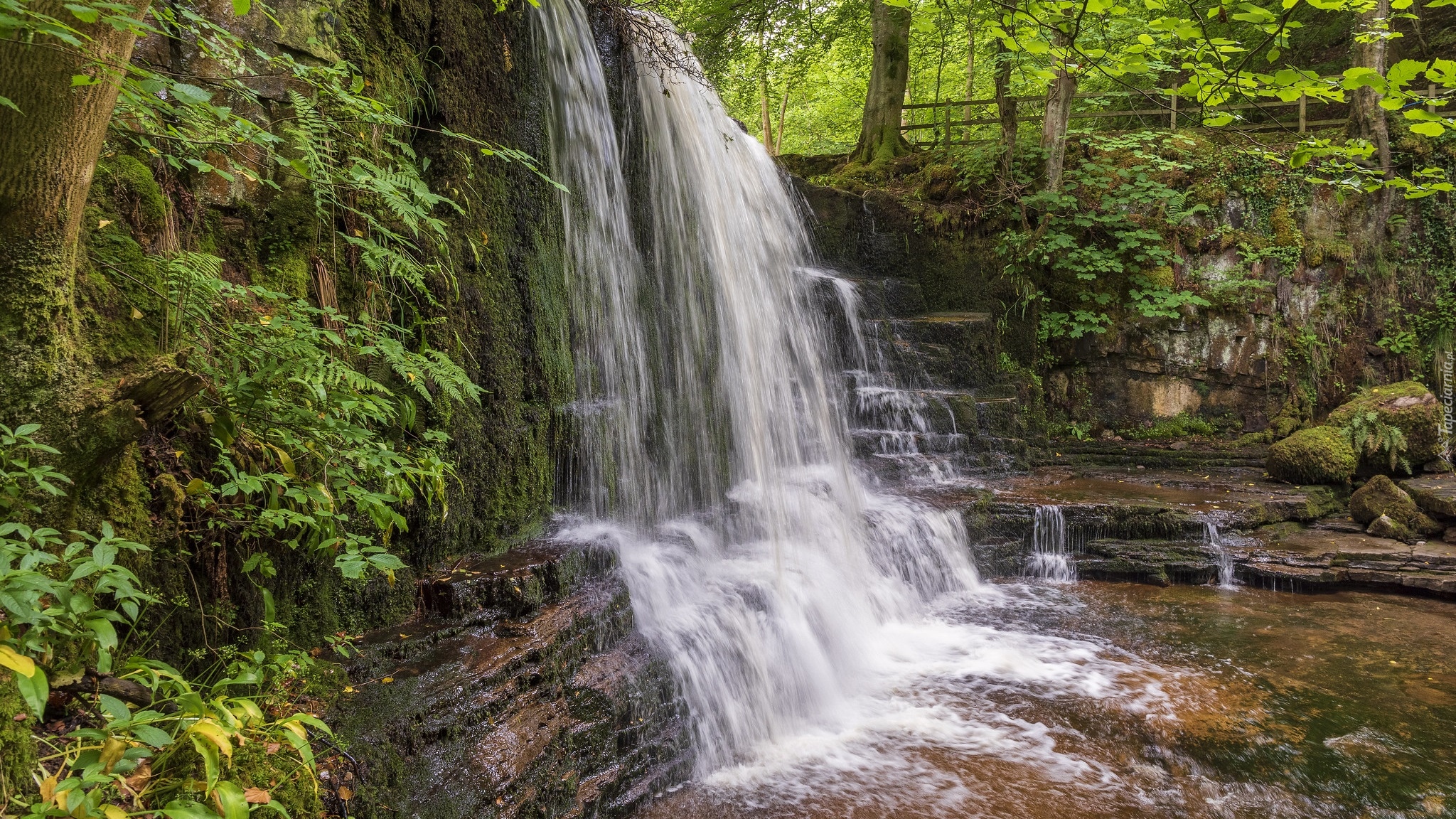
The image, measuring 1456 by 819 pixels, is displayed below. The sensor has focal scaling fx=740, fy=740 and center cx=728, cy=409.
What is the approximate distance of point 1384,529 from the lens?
7438mm

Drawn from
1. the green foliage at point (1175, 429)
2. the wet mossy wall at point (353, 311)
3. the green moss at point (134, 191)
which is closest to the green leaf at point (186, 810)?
the wet mossy wall at point (353, 311)

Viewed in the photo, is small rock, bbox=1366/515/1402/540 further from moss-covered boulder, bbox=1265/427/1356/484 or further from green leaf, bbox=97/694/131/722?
green leaf, bbox=97/694/131/722

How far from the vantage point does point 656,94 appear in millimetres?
7102

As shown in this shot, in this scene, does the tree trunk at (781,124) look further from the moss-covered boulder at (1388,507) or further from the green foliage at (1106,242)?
the moss-covered boulder at (1388,507)

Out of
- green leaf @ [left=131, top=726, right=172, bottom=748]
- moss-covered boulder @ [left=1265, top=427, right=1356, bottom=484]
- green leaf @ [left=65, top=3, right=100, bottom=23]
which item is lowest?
moss-covered boulder @ [left=1265, top=427, right=1356, bottom=484]

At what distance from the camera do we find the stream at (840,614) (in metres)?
4.05

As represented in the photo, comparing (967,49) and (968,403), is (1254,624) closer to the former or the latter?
(968,403)

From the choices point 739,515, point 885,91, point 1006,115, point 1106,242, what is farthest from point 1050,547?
point 885,91

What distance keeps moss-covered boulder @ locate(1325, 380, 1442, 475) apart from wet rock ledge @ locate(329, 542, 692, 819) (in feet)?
28.9

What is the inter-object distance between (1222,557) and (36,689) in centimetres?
855

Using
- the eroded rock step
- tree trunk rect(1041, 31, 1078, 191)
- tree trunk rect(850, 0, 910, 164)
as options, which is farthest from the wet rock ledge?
tree trunk rect(850, 0, 910, 164)

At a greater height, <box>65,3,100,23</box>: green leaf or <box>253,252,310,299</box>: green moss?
<box>65,3,100,23</box>: green leaf

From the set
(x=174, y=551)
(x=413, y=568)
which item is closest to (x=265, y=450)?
(x=174, y=551)

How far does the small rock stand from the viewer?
7375 millimetres
